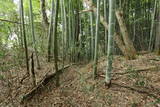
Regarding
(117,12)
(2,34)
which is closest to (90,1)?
(117,12)

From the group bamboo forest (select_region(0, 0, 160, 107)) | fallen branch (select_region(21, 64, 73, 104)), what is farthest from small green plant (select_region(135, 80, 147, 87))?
fallen branch (select_region(21, 64, 73, 104))

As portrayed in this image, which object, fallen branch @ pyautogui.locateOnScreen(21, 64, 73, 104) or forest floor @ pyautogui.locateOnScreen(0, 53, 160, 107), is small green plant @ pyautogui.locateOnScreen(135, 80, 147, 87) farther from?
fallen branch @ pyautogui.locateOnScreen(21, 64, 73, 104)

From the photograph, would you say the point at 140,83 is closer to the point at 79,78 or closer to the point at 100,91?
the point at 100,91

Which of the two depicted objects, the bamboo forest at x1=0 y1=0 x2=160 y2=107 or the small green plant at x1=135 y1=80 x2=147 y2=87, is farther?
the small green plant at x1=135 y1=80 x2=147 y2=87

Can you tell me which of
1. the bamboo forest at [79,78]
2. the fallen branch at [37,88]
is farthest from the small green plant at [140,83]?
the fallen branch at [37,88]

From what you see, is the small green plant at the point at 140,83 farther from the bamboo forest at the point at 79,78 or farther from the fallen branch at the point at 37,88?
the fallen branch at the point at 37,88

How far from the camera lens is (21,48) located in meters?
4.30

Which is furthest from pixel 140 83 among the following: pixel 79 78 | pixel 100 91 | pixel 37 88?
pixel 37 88

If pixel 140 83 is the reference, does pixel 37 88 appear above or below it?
below

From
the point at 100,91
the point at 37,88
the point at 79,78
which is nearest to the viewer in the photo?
the point at 100,91

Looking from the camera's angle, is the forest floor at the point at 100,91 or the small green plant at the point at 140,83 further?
the small green plant at the point at 140,83

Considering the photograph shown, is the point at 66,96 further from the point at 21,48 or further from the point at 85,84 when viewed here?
the point at 21,48

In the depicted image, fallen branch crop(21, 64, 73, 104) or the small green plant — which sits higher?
the small green plant

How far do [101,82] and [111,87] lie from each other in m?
0.31
